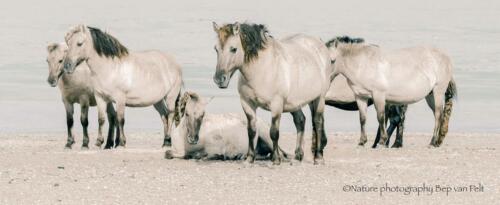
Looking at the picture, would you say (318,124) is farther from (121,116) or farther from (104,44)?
(104,44)

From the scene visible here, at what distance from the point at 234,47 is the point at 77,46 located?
333 centimetres

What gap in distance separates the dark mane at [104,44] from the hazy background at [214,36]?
635 centimetres

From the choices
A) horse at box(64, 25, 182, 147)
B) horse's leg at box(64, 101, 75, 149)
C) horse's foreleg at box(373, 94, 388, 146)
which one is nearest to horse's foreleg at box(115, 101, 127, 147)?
horse at box(64, 25, 182, 147)

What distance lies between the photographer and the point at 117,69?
17.5 m

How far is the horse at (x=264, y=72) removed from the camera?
14.6 m

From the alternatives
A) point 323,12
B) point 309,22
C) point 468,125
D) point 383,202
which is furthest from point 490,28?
point 383,202

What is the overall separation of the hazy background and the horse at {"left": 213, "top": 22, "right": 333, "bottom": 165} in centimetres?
934

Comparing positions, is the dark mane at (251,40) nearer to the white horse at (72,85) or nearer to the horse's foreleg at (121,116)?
the horse's foreleg at (121,116)

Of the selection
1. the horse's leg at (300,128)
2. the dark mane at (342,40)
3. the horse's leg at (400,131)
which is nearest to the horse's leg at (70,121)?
the dark mane at (342,40)

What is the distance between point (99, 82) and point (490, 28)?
45020mm

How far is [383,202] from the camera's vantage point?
40.4ft

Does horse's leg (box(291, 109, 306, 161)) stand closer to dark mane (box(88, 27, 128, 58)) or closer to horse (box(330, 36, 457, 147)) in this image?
horse (box(330, 36, 457, 147))

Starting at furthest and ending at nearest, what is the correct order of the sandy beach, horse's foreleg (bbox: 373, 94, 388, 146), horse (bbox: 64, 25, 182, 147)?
horse's foreleg (bbox: 373, 94, 388, 146), horse (bbox: 64, 25, 182, 147), the sandy beach

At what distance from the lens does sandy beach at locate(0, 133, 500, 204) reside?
12531 millimetres
